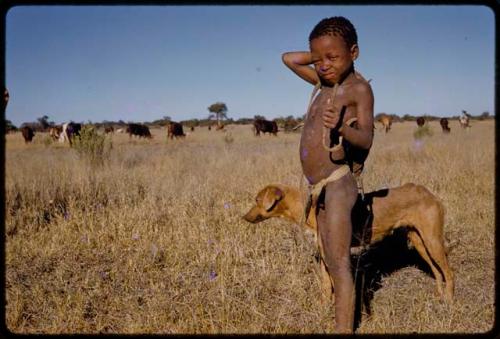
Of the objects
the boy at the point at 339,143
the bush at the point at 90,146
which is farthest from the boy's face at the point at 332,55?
the bush at the point at 90,146

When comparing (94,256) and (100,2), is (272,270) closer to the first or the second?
(94,256)

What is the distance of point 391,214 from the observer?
3.64m

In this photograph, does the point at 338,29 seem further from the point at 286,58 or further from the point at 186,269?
the point at 186,269

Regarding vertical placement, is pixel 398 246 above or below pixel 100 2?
below

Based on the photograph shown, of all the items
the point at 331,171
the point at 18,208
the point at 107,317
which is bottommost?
the point at 107,317

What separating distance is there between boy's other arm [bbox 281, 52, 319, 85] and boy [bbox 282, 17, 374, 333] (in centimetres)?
29

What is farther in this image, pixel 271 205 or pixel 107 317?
pixel 271 205

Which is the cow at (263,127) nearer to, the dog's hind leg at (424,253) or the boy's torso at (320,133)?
the dog's hind leg at (424,253)

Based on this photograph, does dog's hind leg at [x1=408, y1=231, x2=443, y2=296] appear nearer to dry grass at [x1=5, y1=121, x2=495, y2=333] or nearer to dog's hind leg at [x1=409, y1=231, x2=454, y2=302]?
dog's hind leg at [x1=409, y1=231, x2=454, y2=302]

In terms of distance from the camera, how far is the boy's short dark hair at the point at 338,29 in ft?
8.73

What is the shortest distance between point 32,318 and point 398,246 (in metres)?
3.99

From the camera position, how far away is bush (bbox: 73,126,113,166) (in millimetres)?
11086

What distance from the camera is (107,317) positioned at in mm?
3387

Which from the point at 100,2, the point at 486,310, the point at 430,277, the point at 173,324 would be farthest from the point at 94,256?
the point at 486,310
